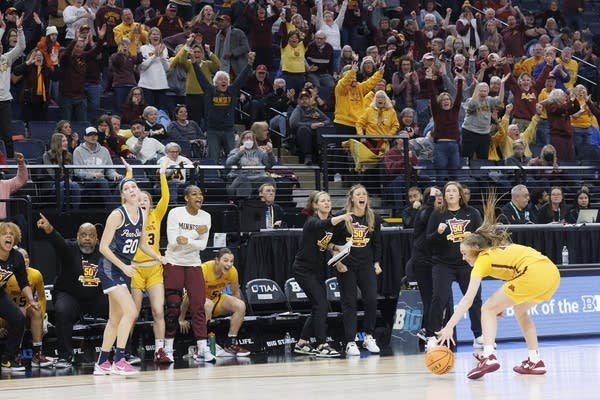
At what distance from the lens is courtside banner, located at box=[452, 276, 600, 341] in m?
16.4

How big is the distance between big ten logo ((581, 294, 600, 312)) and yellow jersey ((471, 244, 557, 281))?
525 cm

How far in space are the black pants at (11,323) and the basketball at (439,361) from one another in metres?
5.07

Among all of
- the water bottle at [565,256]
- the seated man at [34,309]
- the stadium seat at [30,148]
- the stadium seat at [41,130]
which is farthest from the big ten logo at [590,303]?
the stadium seat at [41,130]

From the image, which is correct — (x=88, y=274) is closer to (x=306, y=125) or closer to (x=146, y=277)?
(x=146, y=277)

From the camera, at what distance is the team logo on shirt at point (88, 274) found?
578 inches

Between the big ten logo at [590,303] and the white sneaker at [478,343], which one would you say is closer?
the white sneaker at [478,343]

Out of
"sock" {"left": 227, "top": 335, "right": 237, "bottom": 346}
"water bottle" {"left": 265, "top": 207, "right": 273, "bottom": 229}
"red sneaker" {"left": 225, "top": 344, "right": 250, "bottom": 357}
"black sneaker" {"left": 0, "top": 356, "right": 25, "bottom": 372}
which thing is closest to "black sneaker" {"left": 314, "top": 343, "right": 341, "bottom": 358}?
"red sneaker" {"left": 225, "top": 344, "right": 250, "bottom": 357}

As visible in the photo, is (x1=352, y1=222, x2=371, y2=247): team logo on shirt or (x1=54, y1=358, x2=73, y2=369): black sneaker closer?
(x1=54, y1=358, x2=73, y2=369): black sneaker

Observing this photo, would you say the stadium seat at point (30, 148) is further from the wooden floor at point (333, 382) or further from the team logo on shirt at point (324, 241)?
the wooden floor at point (333, 382)

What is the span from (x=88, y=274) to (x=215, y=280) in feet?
5.41

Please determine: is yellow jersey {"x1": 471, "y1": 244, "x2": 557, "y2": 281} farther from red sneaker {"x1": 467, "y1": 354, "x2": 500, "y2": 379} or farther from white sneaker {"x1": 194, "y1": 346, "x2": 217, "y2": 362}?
white sneaker {"x1": 194, "y1": 346, "x2": 217, "y2": 362}

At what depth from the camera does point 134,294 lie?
14.3 metres

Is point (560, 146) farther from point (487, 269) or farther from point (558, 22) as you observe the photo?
point (487, 269)

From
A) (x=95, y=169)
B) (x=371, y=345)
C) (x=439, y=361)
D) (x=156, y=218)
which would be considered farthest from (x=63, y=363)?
(x=439, y=361)
